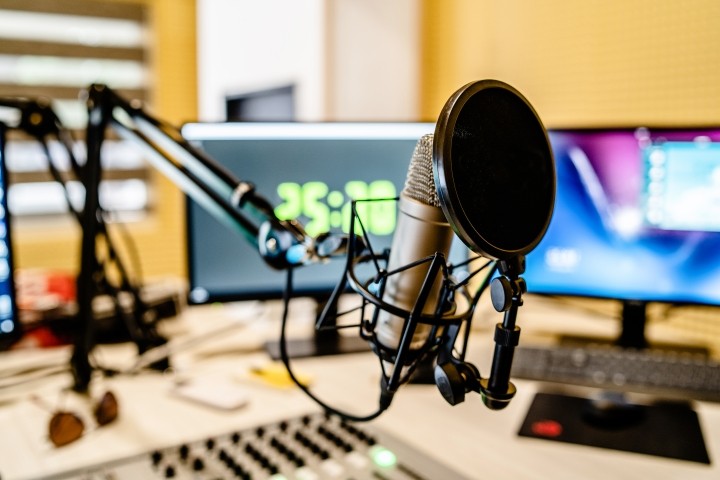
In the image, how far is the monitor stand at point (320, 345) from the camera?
1307 millimetres

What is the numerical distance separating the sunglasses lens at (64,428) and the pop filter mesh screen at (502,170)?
2.54 ft

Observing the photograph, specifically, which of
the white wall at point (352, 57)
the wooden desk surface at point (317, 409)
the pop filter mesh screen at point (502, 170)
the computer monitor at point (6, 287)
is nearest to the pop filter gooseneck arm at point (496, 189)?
the pop filter mesh screen at point (502, 170)

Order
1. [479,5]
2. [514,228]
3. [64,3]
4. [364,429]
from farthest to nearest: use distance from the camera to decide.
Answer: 1. [64,3]
2. [479,5]
3. [364,429]
4. [514,228]

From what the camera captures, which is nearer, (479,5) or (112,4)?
(479,5)

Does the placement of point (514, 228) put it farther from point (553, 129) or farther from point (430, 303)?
point (553, 129)

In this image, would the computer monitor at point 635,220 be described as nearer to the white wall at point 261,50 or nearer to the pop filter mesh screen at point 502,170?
the pop filter mesh screen at point 502,170

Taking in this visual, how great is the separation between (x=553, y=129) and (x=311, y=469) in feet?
2.78

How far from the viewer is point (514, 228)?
442 mm

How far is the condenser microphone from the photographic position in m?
0.49

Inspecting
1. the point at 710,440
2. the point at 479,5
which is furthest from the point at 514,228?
the point at 479,5

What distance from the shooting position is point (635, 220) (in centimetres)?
125

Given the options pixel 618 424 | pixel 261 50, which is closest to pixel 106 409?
pixel 618 424

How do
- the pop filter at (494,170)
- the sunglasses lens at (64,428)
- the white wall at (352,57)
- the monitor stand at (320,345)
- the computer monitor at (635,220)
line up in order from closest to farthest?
the pop filter at (494,170) → the sunglasses lens at (64,428) → the computer monitor at (635,220) → the monitor stand at (320,345) → the white wall at (352,57)

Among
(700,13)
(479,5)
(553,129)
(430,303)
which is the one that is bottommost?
(430,303)
